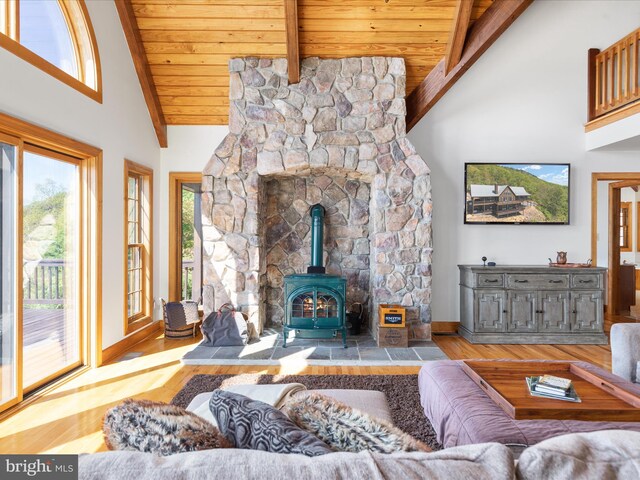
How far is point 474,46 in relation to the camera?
386 centimetres

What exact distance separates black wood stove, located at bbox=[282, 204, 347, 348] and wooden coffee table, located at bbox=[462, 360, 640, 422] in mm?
1994

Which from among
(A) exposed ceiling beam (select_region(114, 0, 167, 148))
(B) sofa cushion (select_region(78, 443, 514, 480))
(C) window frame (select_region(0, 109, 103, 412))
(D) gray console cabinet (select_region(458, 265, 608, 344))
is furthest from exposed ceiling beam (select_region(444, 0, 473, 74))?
(B) sofa cushion (select_region(78, 443, 514, 480))

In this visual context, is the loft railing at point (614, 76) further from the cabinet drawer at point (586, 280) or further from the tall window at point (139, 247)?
the tall window at point (139, 247)

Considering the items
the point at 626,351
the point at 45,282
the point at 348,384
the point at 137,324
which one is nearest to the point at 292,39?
the point at 45,282

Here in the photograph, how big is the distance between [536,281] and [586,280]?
0.58 m

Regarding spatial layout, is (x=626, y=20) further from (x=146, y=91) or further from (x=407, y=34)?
(x=146, y=91)

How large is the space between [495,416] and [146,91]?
4887 mm

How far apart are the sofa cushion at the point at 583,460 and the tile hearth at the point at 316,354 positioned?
3.21m

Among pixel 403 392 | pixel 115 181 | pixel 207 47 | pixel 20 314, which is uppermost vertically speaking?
pixel 207 47

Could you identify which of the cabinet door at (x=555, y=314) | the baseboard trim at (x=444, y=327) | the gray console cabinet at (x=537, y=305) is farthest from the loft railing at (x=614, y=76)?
the baseboard trim at (x=444, y=327)

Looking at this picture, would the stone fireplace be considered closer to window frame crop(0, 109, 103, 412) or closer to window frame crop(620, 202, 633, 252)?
window frame crop(0, 109, 103, 412)

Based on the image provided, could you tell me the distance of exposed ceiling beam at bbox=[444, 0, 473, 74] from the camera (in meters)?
3.64

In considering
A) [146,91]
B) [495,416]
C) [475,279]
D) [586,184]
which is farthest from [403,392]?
[146,91]

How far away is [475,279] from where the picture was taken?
4664mm
